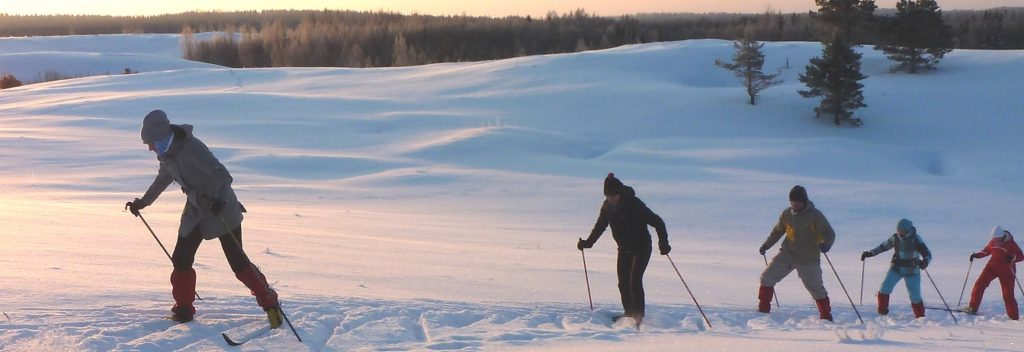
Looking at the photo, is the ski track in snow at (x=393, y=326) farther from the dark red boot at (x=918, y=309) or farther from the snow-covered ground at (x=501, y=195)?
the dark red boot at (x=918, y=309)

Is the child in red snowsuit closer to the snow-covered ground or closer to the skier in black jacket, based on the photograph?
the snow-covered ground

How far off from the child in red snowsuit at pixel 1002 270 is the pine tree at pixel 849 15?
25.7 meters

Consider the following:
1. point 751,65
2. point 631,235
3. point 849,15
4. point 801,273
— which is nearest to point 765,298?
point 801,273

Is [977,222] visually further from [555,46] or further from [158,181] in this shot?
[555,46]

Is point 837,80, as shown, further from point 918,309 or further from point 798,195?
point 798,195

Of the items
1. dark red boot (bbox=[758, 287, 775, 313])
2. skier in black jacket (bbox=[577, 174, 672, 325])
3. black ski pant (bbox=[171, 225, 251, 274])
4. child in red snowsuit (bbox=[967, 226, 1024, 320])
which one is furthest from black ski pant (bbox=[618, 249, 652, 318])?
child in red snowsuit (bbox=[967, 226, 1024, 320])

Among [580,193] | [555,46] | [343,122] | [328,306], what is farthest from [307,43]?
[328,306]

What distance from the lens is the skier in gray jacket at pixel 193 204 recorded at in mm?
5609

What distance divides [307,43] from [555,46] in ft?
52.9

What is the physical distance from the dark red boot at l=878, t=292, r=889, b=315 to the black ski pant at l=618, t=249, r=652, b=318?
2.55 metres

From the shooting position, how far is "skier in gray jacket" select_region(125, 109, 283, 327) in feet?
18.4

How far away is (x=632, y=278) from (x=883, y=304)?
267cm

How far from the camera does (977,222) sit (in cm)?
1452

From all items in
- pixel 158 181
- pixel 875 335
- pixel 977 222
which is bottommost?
pixel 977 222
